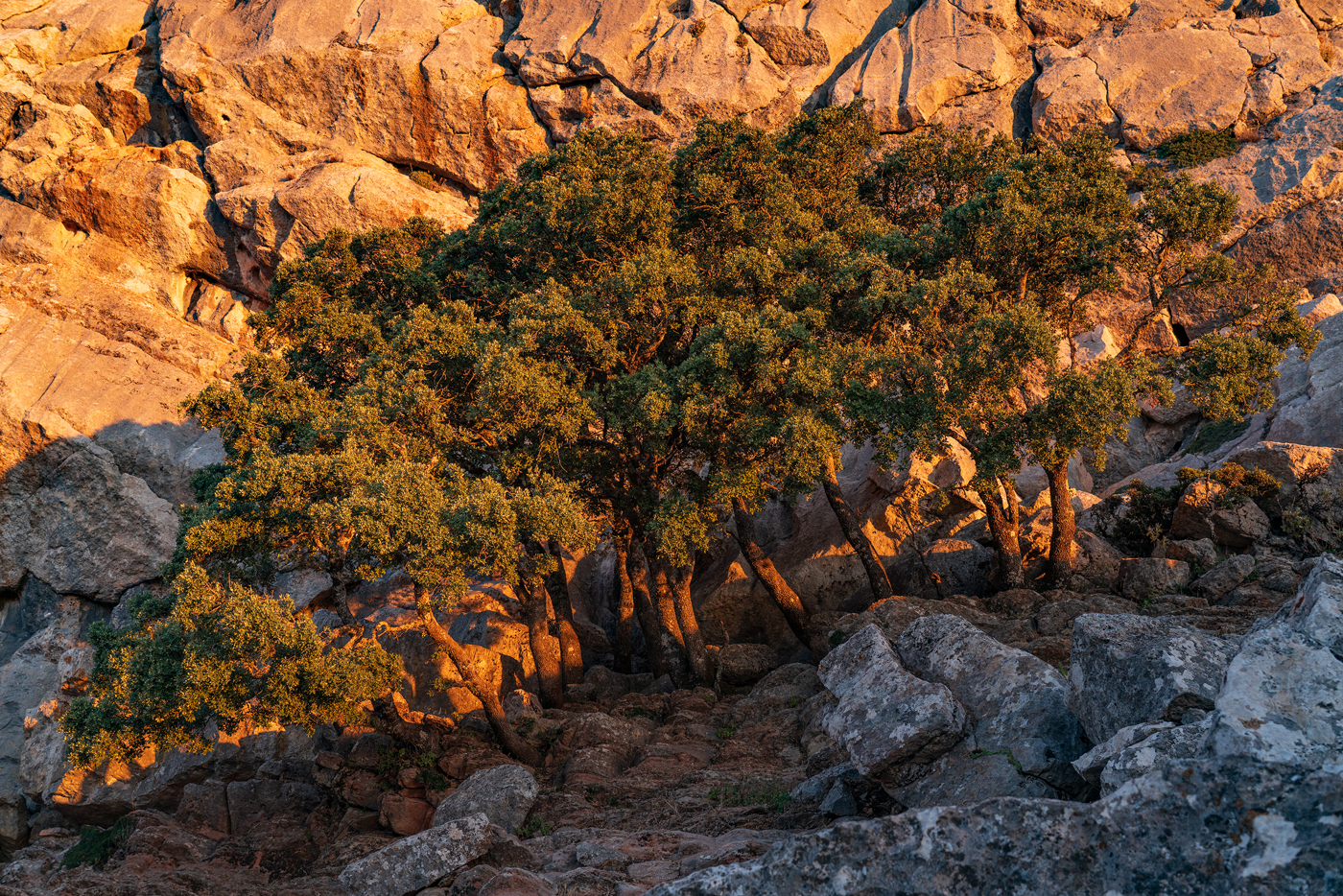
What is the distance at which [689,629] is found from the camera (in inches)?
1037

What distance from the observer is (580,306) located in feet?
79.0

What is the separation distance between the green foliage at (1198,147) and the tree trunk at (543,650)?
1750 inches

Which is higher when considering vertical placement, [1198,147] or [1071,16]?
[1071,16]

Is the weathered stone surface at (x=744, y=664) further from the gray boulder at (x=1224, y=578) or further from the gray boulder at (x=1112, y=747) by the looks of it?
the gray boulder at (x=1112, y=747)

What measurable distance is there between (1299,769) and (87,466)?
163 ft

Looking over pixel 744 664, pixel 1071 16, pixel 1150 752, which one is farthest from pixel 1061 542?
pixel 1071 16

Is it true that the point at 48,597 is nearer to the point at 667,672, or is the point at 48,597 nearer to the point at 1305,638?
the point at 667,672

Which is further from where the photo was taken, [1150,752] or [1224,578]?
[1224,578]

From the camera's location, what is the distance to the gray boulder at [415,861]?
1155cm

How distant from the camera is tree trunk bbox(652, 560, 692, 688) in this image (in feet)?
86.0

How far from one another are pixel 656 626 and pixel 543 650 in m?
3.57

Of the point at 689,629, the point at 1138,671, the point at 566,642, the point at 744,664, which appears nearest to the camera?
the point at 1138,671

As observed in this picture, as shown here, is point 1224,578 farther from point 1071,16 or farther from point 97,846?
point 1071,16

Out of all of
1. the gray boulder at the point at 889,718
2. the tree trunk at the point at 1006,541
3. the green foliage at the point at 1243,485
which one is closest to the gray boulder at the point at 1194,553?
the green foliage at the point at 1243,485
